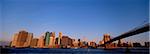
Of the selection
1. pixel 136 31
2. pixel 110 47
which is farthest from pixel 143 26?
pixel 110 47

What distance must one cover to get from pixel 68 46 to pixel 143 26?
33788 mm

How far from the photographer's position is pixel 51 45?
39312mm

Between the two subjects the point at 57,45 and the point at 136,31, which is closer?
the point at 136,31

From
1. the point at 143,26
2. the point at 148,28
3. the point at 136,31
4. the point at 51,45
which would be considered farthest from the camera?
the point at 51,45

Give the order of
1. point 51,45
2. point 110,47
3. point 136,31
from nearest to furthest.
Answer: point 136,31 < point 110,47 < point 51,45

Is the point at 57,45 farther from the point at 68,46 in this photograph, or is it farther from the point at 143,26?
the point at 143,26

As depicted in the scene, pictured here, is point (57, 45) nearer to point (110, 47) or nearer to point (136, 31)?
point (110, 47)

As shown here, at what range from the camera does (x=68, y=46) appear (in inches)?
1646

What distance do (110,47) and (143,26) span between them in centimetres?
2376

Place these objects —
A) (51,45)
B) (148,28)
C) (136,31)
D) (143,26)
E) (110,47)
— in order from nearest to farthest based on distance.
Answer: (148,28) < (143,26) < (136,31) < (110,47) < (51,45)

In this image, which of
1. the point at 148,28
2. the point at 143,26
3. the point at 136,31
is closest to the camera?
→ the point at 148,28

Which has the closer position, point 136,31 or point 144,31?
point 144,31

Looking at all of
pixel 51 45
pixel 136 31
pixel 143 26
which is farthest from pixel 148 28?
pixel 51 45

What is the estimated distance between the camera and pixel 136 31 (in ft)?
30.5
